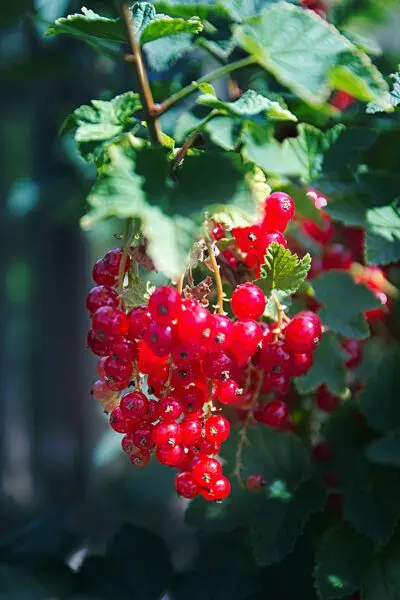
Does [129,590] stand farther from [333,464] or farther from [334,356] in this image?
[334,356]

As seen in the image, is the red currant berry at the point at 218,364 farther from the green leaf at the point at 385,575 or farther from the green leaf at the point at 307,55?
the green leaf at the point at 385,575

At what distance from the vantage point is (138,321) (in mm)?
748

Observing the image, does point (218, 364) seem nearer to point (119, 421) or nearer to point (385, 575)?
point (119, 421)

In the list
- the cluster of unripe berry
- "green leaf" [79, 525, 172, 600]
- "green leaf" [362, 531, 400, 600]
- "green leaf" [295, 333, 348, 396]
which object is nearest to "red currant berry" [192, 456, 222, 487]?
the cluster of unripe berry

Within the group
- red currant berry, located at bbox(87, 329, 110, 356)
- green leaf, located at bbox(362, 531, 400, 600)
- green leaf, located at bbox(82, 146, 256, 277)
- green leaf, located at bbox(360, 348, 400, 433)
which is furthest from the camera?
green leaf, located at bbox(360, 348, 400, 433)

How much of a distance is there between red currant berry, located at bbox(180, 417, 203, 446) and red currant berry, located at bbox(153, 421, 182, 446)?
0.01m

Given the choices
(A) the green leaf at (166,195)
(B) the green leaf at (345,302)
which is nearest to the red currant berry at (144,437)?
(A) the green leaf at (166,195)

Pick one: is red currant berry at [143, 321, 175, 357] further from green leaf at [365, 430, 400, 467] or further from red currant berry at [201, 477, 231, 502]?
green leaf at [365, 430, 400, 467]

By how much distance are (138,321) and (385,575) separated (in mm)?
516

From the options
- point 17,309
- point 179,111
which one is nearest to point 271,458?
point 179,111

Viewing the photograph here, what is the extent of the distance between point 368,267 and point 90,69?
1041mm

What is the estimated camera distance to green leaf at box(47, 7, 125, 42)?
29.6 inches

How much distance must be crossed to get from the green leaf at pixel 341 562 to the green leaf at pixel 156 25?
68 centimetres

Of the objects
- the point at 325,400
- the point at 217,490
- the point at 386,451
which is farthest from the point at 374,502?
the point at 217,490
